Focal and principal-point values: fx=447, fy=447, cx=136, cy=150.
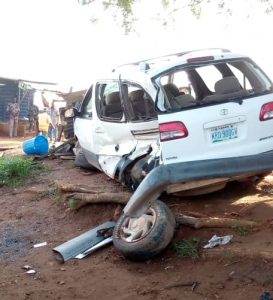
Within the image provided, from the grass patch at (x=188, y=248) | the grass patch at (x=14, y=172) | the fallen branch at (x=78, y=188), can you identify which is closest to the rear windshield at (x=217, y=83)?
the grass patch at (x=188, y=248)

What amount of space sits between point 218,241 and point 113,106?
3067 millimetres

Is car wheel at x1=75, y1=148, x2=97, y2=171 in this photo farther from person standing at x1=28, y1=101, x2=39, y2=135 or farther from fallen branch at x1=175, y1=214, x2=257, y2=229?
person standing at x1=28, y1=101, x2=39, y2=135

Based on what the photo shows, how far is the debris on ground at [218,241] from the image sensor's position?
4.69m

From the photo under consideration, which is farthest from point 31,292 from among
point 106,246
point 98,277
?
point 106,246

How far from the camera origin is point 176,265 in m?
4.58

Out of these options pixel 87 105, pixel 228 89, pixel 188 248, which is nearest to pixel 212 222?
pixel 188 248

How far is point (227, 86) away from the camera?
5559 mm

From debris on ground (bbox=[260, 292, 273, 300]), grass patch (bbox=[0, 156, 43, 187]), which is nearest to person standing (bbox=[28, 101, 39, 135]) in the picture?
grass patch (bbox=[0, 156, 43, 187])

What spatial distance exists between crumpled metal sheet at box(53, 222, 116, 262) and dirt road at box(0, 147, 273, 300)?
4.8 inches

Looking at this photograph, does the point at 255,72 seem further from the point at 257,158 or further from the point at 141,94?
the point at 257,158

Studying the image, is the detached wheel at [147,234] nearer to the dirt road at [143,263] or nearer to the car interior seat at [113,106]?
the dirt road at [143,263]

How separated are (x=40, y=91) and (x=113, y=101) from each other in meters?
17.2

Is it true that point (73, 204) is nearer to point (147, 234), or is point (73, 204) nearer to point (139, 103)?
point (139, 103)

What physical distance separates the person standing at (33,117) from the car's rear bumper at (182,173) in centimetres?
1912
